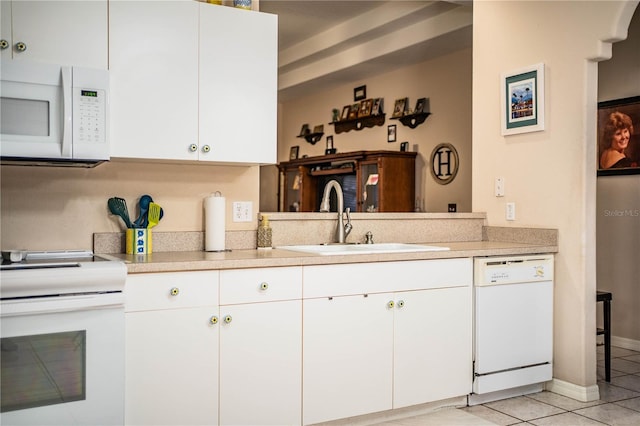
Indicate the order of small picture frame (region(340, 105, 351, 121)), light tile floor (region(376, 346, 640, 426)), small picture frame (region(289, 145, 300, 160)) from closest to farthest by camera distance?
light tile floor (region(376, 346, 640, 426)), small picture frame (region(340, 105, 351, 121)), small picture frame (region(289, 145, 300, 160))

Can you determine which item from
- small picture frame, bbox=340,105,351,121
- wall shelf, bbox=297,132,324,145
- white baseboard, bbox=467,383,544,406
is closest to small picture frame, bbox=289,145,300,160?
wall shelf, bbox=297,132,324,145

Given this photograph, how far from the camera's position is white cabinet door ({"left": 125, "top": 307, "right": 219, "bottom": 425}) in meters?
2.33

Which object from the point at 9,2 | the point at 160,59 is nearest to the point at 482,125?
the point at 160,59

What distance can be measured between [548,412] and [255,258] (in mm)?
1782

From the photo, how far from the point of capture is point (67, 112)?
7.76 feet

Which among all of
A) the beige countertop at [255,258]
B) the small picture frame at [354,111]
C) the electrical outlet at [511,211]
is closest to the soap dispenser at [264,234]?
the beige countertop at [255,258]

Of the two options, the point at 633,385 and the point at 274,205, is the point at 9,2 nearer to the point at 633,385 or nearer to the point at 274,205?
the point at 633,385

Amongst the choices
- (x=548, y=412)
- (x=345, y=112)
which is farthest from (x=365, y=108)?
(x=548, y=412)

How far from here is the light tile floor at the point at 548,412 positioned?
3045 mm

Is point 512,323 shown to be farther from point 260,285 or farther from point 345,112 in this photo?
point 345,112

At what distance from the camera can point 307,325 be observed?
8.91ft

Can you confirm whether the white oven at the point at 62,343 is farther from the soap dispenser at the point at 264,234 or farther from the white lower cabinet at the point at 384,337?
the soap dispenser at the point at 264,234

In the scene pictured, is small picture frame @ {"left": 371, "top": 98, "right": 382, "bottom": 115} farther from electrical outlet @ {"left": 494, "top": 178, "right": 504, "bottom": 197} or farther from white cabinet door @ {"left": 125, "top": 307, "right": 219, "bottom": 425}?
white cabinet door @ {"left": 125, "top": 307, "right": 219, "bottom": 425}

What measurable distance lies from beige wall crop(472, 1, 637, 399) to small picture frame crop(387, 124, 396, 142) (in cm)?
297
